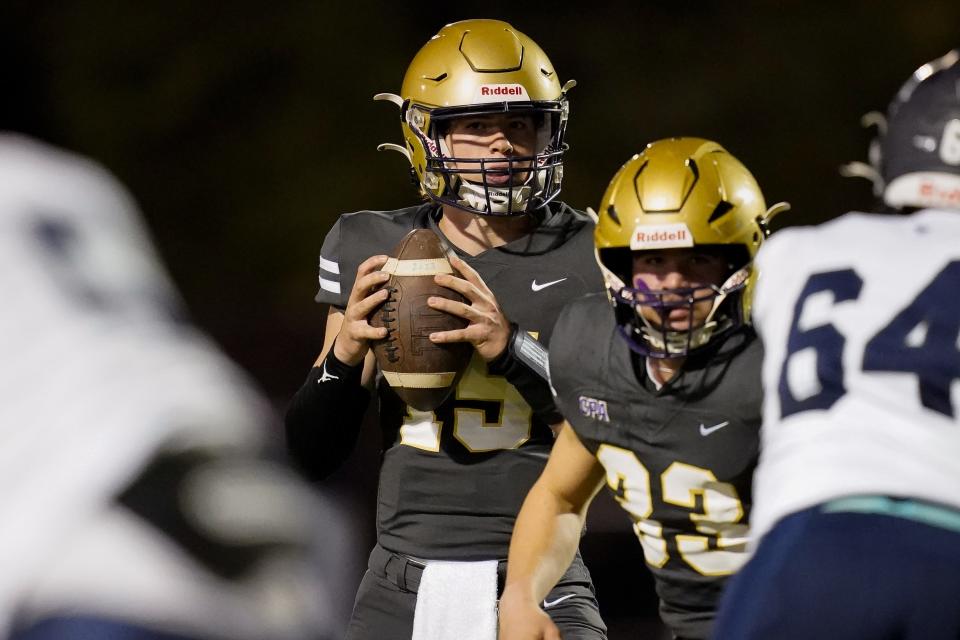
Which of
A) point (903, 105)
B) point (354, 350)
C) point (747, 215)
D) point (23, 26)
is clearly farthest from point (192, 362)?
point (23, 26)

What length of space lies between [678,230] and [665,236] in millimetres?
21

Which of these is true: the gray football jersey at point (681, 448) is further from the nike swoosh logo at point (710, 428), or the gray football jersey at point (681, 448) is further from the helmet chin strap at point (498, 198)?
the helmet chin strap at point (498, 198)

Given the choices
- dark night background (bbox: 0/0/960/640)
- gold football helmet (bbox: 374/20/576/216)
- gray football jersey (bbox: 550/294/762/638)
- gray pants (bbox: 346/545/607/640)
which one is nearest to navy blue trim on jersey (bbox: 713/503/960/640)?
gray football jersey (bbox: 550/294/762/638)

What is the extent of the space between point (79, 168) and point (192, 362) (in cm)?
168

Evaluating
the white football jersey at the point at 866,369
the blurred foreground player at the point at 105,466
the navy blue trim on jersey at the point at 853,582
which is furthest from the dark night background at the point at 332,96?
the navy blue trim on jersey at the point at 853,582

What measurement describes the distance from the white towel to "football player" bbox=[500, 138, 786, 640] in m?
0.13

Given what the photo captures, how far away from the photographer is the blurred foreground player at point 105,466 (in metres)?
2.26

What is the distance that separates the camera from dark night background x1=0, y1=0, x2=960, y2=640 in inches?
172

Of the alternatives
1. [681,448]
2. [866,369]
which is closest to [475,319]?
[681,448]

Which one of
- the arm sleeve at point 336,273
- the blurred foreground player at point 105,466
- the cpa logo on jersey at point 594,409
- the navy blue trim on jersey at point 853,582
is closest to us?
the navy blue trim on jersey at point 853,582

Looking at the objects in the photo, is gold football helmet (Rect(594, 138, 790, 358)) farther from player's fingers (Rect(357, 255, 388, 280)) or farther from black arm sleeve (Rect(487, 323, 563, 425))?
player's fingers (Rect(357, 255, 388, 280))

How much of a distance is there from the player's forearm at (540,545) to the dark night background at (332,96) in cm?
209

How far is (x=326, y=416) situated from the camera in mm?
2441

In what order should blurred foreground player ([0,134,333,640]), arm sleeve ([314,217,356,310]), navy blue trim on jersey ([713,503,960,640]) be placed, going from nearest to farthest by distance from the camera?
navy blue trim on jersey ([713,503,960,640]) < blurred foreground player ([0,134,333,640]) < arm sleeve ([314,217,356,310])
